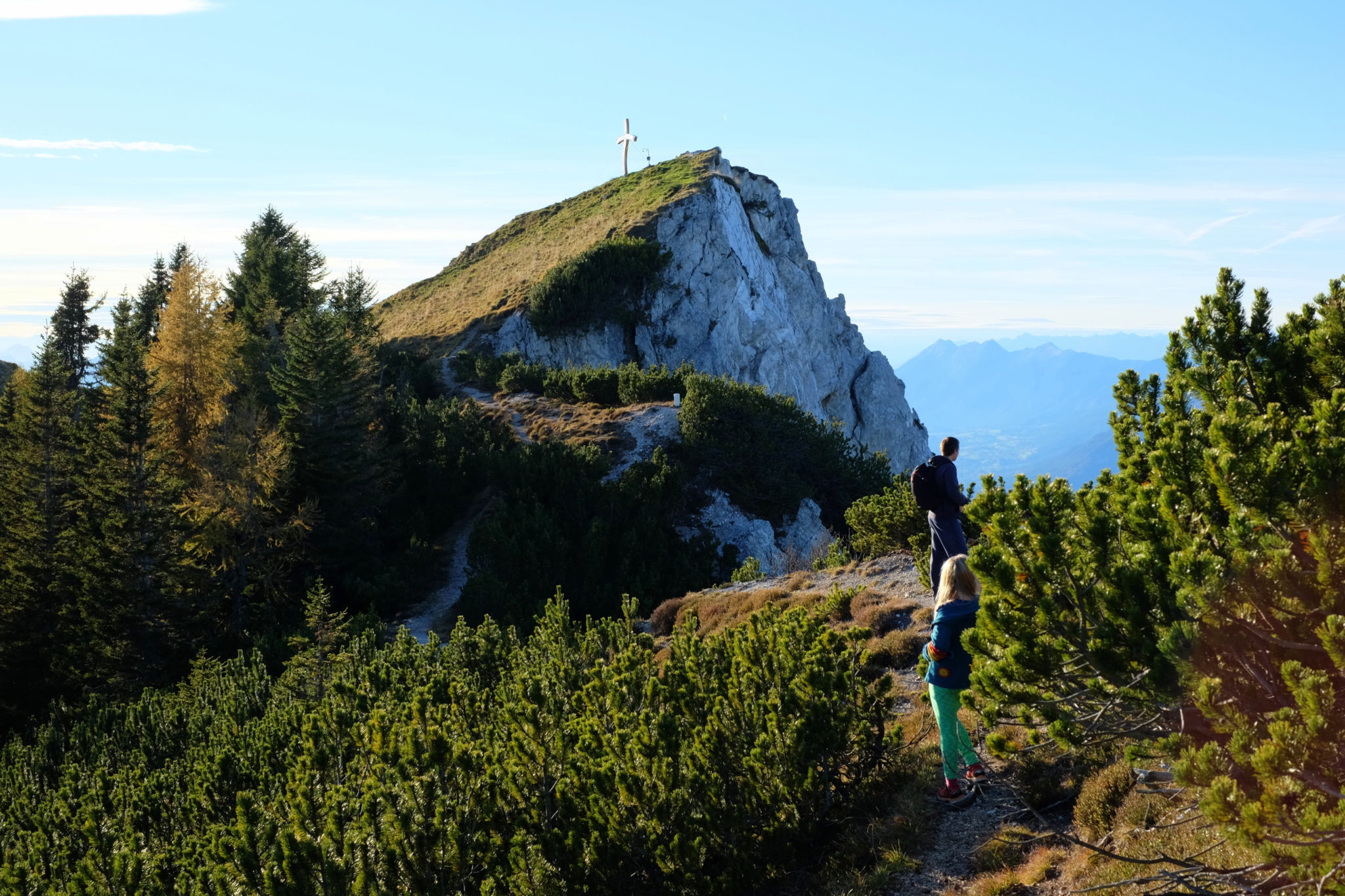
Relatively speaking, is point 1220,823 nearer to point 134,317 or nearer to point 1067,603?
point 1067,603

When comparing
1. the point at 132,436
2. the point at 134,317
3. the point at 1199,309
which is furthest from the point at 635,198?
the point at 1199,309

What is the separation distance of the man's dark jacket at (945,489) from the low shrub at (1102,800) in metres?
2.93

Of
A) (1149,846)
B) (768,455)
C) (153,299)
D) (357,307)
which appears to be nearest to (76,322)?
(153,299)

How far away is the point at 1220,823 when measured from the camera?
3275 millimetres

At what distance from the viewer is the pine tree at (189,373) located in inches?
1118

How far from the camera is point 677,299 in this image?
51.8m

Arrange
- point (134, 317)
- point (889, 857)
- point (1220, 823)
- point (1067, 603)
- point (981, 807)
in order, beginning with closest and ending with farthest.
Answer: point (1220, 823) < point (1067, 603) < point (889, 857) < point (981, 807) < point (134, 317)

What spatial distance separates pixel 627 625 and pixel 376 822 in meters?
4.57

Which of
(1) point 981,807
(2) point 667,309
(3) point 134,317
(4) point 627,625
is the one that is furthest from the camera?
(2) point 667,309

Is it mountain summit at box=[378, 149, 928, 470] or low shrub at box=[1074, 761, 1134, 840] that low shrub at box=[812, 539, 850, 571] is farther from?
mountain summit at box=[378, 149, 928, 470]

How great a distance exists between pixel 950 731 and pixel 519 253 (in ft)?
203

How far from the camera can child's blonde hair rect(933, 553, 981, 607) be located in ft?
20.3

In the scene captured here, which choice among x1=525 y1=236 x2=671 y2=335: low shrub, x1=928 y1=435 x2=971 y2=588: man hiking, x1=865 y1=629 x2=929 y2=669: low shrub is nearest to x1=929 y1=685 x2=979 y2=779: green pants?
x1=928 y1=435 x2=971 y2=588: man hiking

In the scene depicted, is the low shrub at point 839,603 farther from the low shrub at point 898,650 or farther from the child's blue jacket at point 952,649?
the child's blue jacket at point 952,649
